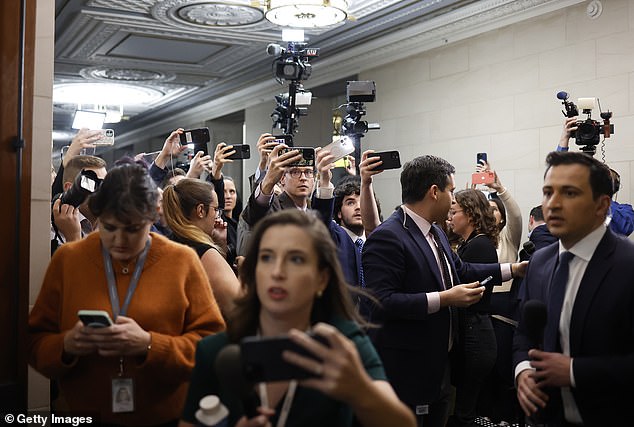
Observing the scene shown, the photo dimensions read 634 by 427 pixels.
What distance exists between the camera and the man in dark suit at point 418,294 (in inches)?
109

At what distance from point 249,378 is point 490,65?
5.82m

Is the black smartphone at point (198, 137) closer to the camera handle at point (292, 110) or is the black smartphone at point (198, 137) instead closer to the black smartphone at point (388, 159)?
the camera handle at point (292, 110)

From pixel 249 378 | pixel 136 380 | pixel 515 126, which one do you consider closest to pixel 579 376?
pixel 249 378

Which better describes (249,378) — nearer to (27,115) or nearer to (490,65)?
(27,115)

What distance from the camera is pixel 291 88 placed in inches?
172

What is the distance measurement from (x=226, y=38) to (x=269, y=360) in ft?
22.9

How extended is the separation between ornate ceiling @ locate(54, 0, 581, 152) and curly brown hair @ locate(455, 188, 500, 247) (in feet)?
8.63

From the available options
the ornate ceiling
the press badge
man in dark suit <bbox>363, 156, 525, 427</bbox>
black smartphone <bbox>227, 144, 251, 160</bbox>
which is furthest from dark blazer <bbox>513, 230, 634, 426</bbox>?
the ornate ceiling

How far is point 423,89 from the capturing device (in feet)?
24.2

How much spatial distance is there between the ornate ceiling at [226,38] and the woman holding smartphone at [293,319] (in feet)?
14.4

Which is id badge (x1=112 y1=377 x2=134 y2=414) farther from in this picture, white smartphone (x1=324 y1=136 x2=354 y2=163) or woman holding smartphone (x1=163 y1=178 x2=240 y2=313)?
white smartphone (x1=324 y1=136 x2=354 y2=163)

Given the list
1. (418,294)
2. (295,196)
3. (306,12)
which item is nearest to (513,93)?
(306,12)

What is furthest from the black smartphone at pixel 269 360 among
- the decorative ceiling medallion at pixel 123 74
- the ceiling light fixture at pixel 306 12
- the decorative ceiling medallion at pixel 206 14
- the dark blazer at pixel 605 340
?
the decorative ceiling medallion at pixel 123 74

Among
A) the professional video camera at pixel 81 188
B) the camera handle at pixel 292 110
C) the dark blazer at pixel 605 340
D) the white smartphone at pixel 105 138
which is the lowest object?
the dark blazer at pixel 605 340
